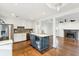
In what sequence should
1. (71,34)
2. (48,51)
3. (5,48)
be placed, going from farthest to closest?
(71,34)
(48,51)
(5,48)

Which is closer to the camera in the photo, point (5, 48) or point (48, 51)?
point (5, 48)

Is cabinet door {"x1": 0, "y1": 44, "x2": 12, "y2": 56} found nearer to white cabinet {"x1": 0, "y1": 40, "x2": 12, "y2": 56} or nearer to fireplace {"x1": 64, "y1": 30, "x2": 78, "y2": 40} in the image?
white cabinet {"x1": 0, "y1": 40, "x2": 12, "y2": 56}

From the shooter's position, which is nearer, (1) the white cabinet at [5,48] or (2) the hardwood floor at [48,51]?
(1) the white cabinet at [5,48]

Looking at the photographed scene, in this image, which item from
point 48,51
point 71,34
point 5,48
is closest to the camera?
point 5,48

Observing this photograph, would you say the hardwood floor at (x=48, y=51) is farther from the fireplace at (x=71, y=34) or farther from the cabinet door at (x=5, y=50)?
the fireplace at (x=71, y=34)

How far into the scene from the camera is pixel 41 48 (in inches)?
119

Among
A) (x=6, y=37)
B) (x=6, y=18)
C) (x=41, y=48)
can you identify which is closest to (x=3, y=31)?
(x=6, y=37)

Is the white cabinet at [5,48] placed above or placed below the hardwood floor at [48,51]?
above

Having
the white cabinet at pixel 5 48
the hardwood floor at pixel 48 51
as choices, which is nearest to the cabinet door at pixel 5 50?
the white cabinet at pixel 5 48

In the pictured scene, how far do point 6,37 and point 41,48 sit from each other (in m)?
1.60

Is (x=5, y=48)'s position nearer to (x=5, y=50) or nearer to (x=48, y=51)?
(x=5, y=50)

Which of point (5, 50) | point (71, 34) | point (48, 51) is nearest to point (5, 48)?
point (5, 50)

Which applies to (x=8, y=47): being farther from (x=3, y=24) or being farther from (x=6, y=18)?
(x=6, y=18)

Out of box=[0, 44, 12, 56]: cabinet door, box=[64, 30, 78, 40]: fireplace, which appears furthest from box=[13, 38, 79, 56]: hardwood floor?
box=[64, 30, 78, 40]: fireplace
